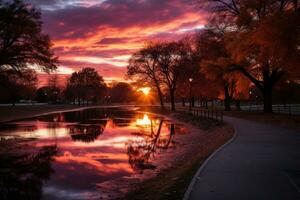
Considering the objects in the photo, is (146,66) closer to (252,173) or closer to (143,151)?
(143,151)

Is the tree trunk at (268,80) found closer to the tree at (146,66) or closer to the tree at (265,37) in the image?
the tree at (265,37)

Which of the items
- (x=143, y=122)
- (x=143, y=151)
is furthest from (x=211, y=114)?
(x=143, y=151)

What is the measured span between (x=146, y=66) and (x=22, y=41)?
3331 cm

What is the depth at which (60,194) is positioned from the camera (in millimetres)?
12133

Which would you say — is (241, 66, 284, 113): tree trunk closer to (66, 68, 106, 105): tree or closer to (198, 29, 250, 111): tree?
(198, 29, 250, 111): tree

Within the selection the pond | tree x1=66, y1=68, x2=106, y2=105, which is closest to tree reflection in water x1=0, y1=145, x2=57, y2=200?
the pond

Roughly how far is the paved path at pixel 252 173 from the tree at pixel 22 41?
1220 inches

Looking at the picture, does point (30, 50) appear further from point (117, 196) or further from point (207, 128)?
point (117, 196)

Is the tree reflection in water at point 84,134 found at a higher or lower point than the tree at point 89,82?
lower

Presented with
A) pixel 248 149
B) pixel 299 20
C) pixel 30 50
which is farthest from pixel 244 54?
pixel 30 50

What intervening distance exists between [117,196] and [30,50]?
34791mm

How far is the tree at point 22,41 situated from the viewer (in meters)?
39.7

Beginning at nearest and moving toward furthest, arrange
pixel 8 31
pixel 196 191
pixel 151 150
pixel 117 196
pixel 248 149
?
pixel 196 191 < pixel 117 196 < pixel 248 149 < pixel 151 150 < pixel 8 31

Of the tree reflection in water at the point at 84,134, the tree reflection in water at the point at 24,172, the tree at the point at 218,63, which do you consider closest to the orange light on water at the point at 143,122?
the tree reflection in water at the point at 84,134
